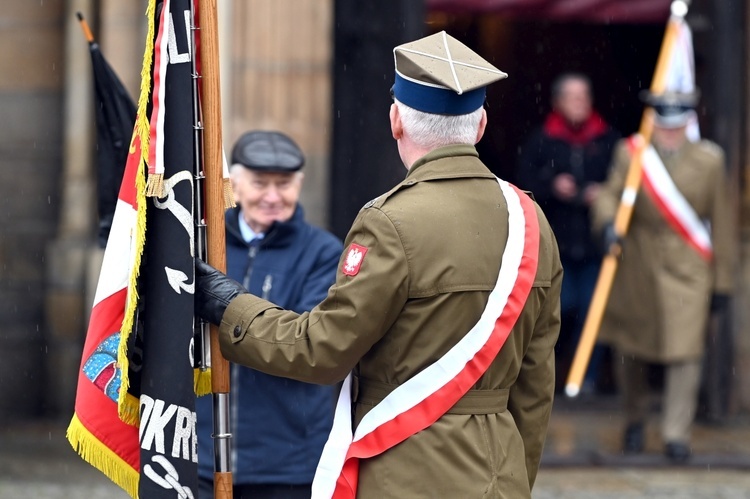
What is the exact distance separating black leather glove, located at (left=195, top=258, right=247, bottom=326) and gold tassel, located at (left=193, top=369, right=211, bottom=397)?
0.54 ft

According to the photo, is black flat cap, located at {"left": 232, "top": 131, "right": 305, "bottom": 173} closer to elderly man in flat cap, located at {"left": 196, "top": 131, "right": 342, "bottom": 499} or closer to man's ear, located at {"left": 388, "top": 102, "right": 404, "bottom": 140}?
elderly man in flat cap, located at {"left": 196, "top": 131, "right": 342, "bottom": 499}

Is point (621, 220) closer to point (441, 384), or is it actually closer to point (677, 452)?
point (677, 452)

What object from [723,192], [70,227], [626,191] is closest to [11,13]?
[70,227]

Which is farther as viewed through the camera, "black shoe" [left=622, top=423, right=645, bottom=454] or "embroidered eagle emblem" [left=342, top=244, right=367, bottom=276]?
"black shoe" [left=622, top=423, right=645, bottom=454]

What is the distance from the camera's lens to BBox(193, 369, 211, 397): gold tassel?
12.0ft

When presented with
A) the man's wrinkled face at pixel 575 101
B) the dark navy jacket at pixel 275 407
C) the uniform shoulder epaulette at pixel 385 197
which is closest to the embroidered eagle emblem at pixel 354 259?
the uniform shoulder epaulette at pixel 385 197

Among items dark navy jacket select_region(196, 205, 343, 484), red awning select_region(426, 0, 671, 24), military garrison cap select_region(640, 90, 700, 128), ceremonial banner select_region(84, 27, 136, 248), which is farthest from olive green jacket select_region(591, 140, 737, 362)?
ceremonial banner select_region(84, 27, 136, 248)

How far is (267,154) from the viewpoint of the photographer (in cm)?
489

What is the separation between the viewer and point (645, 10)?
29.3ft

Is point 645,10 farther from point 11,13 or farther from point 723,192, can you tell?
point 11,13

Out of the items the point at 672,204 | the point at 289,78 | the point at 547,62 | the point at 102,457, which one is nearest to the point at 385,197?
the point at 102,457

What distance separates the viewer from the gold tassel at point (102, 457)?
3.77 metres

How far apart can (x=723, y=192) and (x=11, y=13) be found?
14.3ft

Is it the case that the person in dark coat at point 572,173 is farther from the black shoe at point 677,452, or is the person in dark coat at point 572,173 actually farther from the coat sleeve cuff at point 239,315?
the coat sleeve cuff at point 239,315
